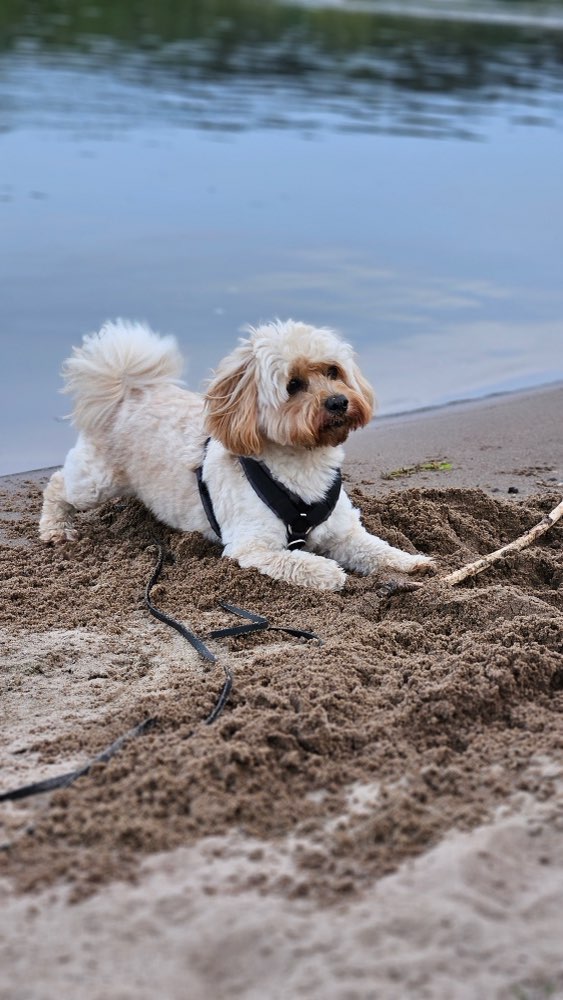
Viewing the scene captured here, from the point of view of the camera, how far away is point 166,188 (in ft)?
45.7

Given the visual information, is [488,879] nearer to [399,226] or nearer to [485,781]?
[485,781]

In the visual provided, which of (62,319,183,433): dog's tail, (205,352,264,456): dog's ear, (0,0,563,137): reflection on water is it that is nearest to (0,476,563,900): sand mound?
(205,352,264,456): dog's ear

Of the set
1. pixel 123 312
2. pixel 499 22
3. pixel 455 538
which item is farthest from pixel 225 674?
pixel 499 22

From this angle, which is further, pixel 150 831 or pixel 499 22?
pixel 499 22

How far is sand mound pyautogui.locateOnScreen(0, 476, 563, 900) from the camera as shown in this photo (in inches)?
115

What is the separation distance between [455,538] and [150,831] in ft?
9.55

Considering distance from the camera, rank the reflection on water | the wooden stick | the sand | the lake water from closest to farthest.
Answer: the sand → the wooden stick → the lake water → the reflection on water

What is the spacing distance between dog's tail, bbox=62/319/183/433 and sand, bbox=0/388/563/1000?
1223 millimetres

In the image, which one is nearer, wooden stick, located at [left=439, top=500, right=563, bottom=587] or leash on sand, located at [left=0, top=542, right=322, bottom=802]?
leash on sand, located at [left=0, top=542, right=322, bottom=802]

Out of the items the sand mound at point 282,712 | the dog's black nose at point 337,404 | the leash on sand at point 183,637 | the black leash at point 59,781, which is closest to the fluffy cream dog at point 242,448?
the dog's black nose at point 337,404

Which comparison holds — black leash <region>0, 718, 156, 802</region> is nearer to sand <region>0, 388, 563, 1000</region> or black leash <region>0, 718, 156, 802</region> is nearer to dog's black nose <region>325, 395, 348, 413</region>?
sand <region>0, 388, 563, 1000</region>

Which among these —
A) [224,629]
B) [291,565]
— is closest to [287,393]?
[291,565]

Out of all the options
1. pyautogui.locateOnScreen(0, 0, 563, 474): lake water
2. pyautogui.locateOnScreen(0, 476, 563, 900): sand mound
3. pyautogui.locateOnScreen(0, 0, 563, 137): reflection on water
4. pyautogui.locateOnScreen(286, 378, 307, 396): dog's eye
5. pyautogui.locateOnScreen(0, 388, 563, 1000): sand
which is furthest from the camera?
pyautogui.locateOnScreen(0, 0, 563, 137): reflection on water

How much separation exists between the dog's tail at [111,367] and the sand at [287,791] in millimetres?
1223
